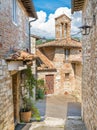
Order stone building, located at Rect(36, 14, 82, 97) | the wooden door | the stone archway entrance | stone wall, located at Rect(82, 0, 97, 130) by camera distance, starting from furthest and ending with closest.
Result: stone building, located at Rect(36, 14, 82, 97)
the wooden door
the stone archway entrance
stone wall, located at Rect(82, 0, 97, 130)

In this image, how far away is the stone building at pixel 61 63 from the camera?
2348 cm

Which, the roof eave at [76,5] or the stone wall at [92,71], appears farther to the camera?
the roof eave at [76,5]

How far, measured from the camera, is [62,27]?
82.8ft

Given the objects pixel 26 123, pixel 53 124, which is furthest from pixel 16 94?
pixel 53 124

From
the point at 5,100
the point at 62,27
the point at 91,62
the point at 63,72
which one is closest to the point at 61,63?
the point at 63,72

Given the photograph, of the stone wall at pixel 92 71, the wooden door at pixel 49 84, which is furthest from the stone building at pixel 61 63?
the stone wall at pixel 92 71

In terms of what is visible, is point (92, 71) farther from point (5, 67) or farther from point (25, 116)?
point (25, 116)

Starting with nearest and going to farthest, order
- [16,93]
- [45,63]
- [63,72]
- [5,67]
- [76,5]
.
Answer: [5,67], [16,93], [76,5], [45,63], [63,72]

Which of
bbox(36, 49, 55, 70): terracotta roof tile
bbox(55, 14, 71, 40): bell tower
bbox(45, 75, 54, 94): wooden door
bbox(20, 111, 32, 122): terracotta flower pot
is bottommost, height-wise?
bbox(20, 111, 32, 122): terracotta flower pot

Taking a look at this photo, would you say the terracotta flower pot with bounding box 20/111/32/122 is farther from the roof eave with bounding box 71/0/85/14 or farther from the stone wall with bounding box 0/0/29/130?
the roof eave with bounding box 71/0/85/14

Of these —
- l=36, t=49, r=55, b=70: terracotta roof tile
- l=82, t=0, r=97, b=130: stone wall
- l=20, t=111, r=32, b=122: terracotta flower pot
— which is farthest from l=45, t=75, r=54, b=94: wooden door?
l=82, t=0, r=97, b=130: stone wall

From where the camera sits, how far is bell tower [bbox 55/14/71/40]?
25.0 m

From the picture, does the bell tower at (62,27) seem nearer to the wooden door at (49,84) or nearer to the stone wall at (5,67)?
the wooden door at (49,84)

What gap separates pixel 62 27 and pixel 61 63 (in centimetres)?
404
